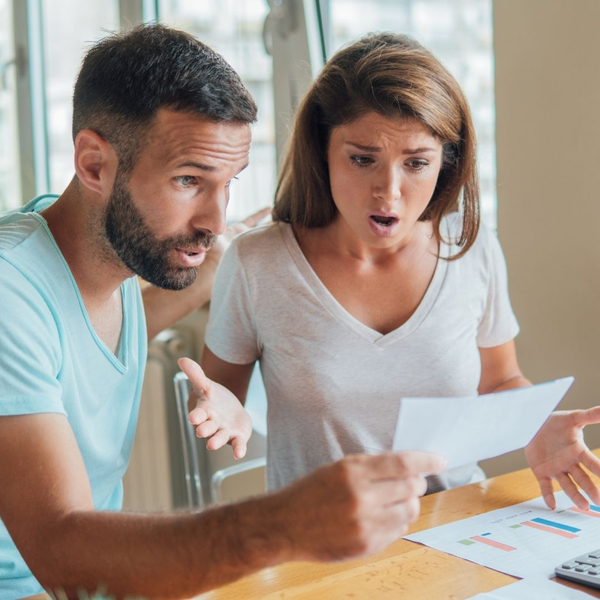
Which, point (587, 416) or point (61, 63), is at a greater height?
point (61, 63)

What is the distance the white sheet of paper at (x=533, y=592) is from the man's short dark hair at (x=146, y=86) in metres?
0.73

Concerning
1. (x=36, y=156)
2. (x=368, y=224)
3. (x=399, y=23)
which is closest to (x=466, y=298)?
(x=368, y=224)

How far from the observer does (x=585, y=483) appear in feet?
4.06

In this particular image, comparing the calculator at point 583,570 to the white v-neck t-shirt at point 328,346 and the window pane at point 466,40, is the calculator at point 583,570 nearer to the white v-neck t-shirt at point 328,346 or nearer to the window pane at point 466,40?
the white v-neck t-shirt at point 328,346

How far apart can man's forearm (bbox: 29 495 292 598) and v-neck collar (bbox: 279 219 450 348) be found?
27.8 inches

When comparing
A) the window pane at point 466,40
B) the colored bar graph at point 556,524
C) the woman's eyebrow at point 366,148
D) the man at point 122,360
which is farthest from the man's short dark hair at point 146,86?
the window pane at point 466,40

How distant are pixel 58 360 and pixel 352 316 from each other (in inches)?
22.9

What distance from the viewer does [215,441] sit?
1.04m

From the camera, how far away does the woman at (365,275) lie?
140 centimetres

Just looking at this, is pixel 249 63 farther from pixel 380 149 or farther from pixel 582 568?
pixel 582 568

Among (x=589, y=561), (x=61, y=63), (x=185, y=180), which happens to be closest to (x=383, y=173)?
(x=185, y=180)

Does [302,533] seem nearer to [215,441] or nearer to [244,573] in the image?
[244,573]

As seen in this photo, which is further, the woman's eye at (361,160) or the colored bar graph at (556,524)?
the woman's eye at (361,160)

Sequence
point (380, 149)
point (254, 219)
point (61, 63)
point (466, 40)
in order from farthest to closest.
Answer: point (61, 63) < point (466, 40) < point (254, 219) < point (380, 149)
